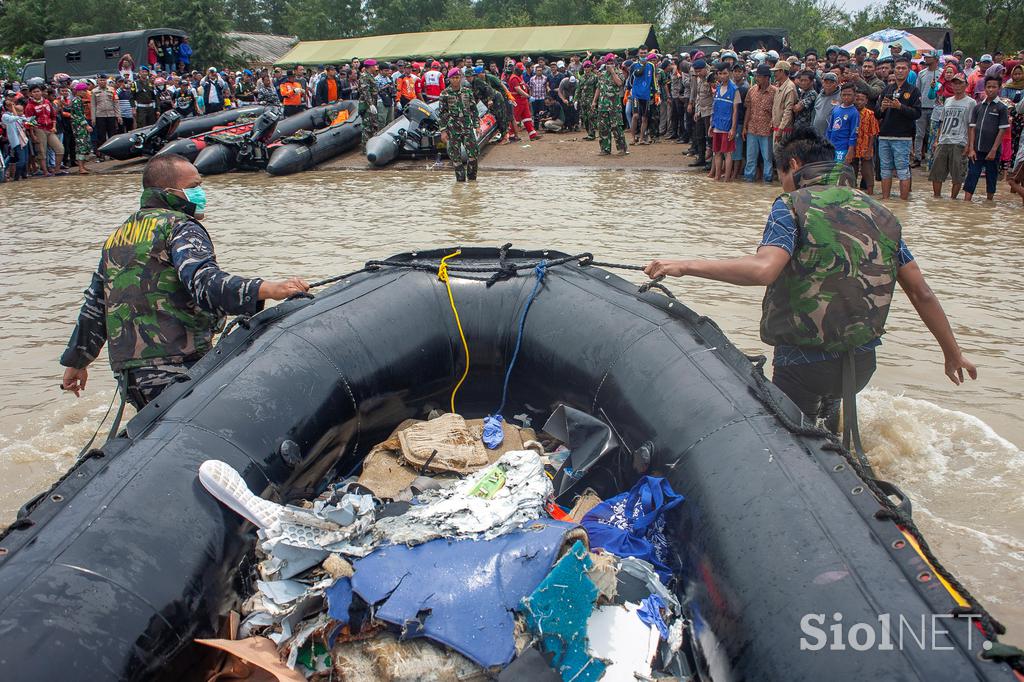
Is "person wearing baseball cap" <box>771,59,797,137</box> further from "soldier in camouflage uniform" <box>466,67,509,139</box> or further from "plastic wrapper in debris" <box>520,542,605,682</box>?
"plastic wrapper in debris" <box>520,542,605,682</box>

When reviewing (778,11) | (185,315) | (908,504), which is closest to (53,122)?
(185,315)

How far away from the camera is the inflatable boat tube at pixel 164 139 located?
53.4 ft

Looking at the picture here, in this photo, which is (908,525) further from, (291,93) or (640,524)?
(291,93)

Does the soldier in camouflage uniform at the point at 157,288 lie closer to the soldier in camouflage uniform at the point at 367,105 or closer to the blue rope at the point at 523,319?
the blue rope at the point at 523,319

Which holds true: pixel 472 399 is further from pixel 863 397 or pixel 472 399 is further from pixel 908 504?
pixel 863 397

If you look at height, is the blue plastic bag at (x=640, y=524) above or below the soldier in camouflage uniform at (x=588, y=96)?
below

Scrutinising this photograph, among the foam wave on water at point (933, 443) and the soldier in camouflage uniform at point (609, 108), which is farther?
the soldier in camouflage uniform at point (609, 108)

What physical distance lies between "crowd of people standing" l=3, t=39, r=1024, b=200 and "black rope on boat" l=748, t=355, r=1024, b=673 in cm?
271

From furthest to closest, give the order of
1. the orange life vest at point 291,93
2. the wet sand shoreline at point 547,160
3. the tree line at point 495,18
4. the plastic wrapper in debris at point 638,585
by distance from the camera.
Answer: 1. the tree line at point 495,18
2. the orange life vest at point 291,93
3. the wet sand shoreline at point 547,160
4. the plastic wrapper in debris at point 638,585

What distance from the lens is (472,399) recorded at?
3.93m

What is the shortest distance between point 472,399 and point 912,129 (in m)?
8.87

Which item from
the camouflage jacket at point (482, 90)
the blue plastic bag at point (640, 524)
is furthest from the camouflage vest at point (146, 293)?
the camouflage jacket at point (482, 90)

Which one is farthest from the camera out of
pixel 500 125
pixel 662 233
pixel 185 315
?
pixel 500 125

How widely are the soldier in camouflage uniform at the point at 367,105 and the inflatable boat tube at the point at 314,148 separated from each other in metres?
0.32
